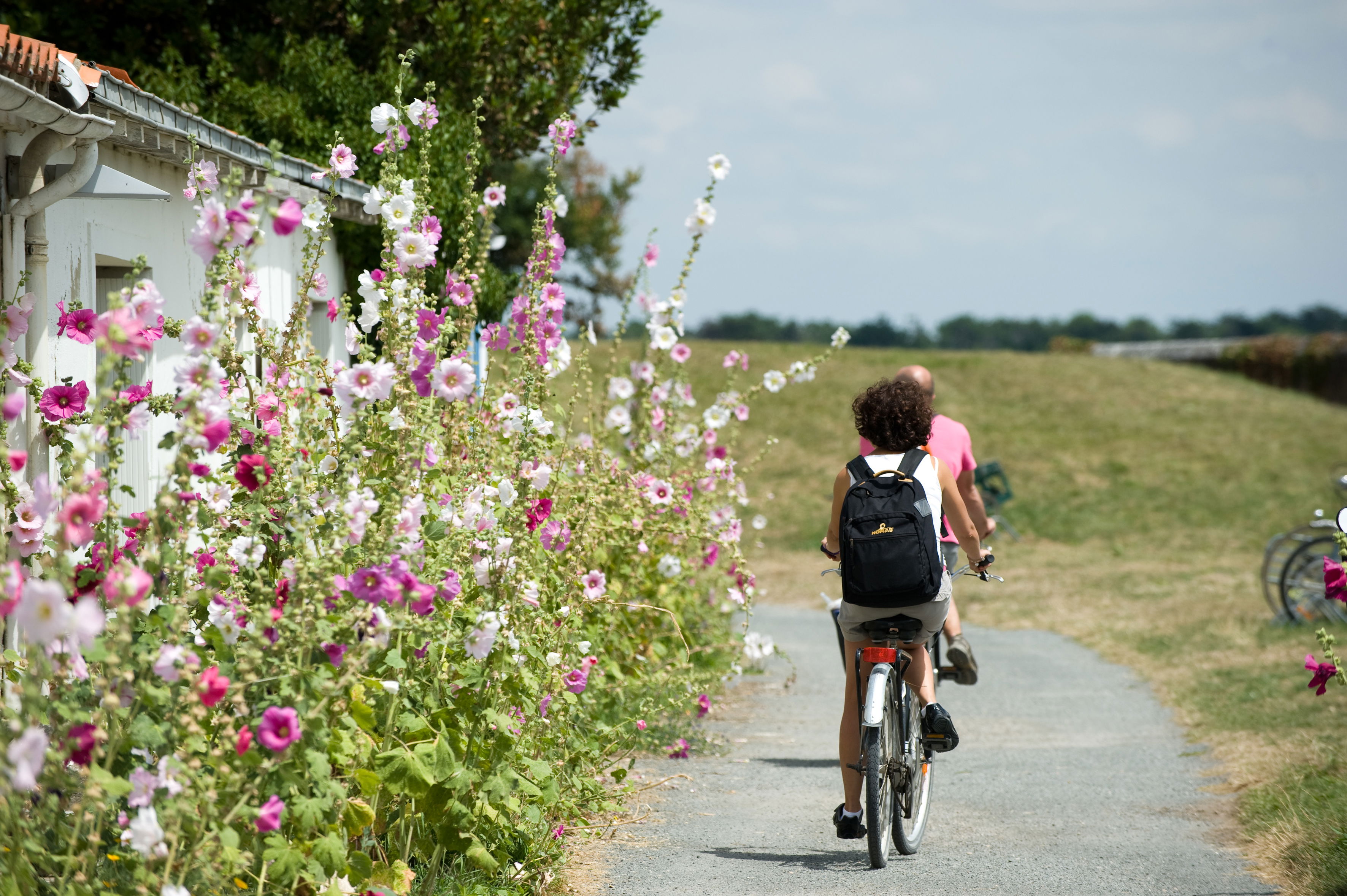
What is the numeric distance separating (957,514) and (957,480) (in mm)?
1263

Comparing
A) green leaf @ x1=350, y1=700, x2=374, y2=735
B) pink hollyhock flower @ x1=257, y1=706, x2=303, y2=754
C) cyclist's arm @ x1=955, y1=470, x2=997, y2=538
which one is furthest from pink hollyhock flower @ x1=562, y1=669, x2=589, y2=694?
cyclist's arm @ x1=955, y1=470, x2=997, y2=538

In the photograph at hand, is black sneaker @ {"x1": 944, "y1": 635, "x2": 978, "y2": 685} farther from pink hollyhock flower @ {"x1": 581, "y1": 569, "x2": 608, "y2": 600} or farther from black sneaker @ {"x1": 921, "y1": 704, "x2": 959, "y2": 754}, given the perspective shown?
pink hollyhock flower @ {"x1": 581, "y1": 569, "x2": 608, "y2": 600}

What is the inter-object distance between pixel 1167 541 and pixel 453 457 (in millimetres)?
16141

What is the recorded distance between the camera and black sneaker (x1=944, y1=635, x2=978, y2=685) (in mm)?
5898

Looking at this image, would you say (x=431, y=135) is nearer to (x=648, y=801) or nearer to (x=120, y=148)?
(x=120, y=148)

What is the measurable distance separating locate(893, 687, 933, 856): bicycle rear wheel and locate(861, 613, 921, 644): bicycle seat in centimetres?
23

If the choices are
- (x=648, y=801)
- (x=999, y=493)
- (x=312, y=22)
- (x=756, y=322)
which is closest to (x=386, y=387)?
(x=648, y=801)

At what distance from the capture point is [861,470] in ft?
14.1

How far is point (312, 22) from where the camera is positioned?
10227 millimetres

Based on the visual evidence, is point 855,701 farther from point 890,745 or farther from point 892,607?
point 892,607

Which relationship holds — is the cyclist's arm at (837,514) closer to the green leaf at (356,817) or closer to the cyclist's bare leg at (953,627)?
the cyclist's bare leg at (953,627)

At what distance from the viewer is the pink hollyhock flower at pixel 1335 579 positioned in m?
3.53

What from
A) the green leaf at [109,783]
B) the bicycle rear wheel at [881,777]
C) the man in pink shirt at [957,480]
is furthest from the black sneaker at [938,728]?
the green leaf at [109,783]

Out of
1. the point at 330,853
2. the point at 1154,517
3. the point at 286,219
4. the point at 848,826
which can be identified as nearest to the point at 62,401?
the point at 286,219
